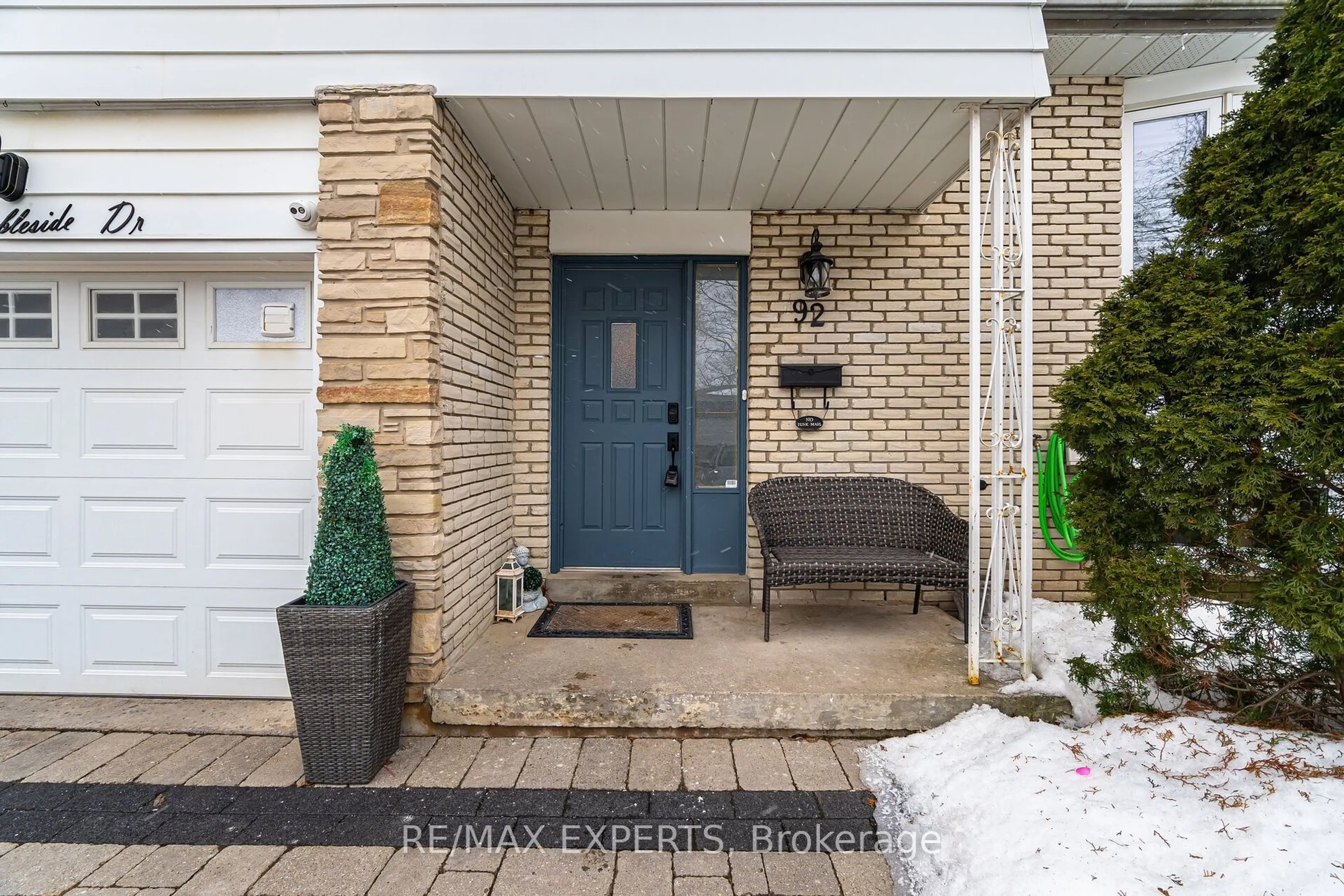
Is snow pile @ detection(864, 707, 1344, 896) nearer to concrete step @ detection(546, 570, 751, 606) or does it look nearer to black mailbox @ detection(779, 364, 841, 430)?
concrete step @ detection(546, 570, 751, 606)

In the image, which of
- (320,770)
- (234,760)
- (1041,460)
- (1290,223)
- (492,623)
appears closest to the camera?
(1290,223)

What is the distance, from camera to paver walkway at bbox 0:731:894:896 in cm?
188

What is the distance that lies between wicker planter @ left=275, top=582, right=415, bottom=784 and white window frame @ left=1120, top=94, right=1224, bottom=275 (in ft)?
15.4

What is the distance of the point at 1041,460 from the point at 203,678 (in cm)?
483

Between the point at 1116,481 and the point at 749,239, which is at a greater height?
the point at 749,239

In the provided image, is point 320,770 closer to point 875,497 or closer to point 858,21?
point 875,497

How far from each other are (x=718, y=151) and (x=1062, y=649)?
3133 millimetres

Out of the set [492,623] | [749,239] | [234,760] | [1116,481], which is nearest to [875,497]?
[1116,481]

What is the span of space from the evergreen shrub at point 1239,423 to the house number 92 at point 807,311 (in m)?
1.70

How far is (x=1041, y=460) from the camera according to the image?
3834mm

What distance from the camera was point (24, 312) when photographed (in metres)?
3.04

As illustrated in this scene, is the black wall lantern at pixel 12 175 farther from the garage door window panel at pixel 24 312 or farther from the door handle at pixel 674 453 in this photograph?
the door handle at pixel 674 453

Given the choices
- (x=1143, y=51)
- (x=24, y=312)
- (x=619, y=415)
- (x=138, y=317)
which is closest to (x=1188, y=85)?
(x=1143, y=51)

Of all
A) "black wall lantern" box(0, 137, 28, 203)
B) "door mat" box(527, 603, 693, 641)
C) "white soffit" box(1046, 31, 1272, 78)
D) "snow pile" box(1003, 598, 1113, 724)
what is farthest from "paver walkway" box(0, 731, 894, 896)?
"white soffit" box(1046, 31, 1272, 78)
